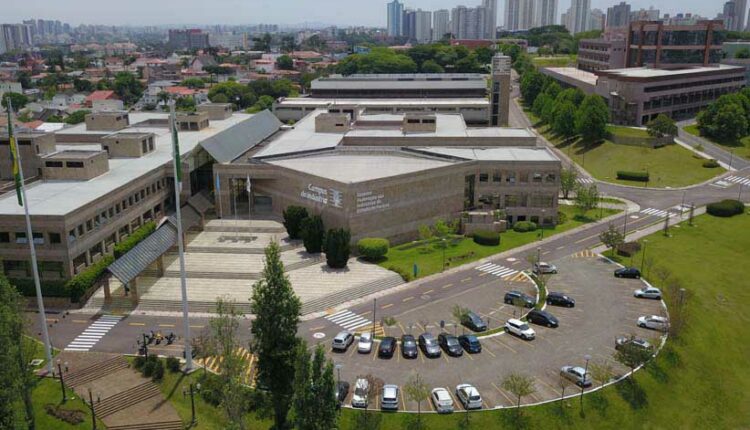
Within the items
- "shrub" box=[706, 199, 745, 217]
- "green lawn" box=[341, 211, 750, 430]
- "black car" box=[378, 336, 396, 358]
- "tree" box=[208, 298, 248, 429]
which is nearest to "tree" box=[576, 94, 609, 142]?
"shrub" box=[706, 199, 745, 217]

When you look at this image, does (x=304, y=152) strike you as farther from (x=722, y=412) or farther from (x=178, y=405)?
Answer: (x=722, y=412)

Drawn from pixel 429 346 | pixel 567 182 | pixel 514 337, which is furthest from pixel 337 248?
pixel 567 182

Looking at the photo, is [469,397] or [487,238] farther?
[487,238]

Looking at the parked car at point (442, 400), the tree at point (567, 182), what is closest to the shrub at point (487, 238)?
the tree at point (567, 182)

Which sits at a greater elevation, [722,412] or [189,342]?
[189,342]

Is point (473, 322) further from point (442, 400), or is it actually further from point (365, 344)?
point (442, 400)

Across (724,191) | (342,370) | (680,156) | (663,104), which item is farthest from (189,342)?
(663,104)
